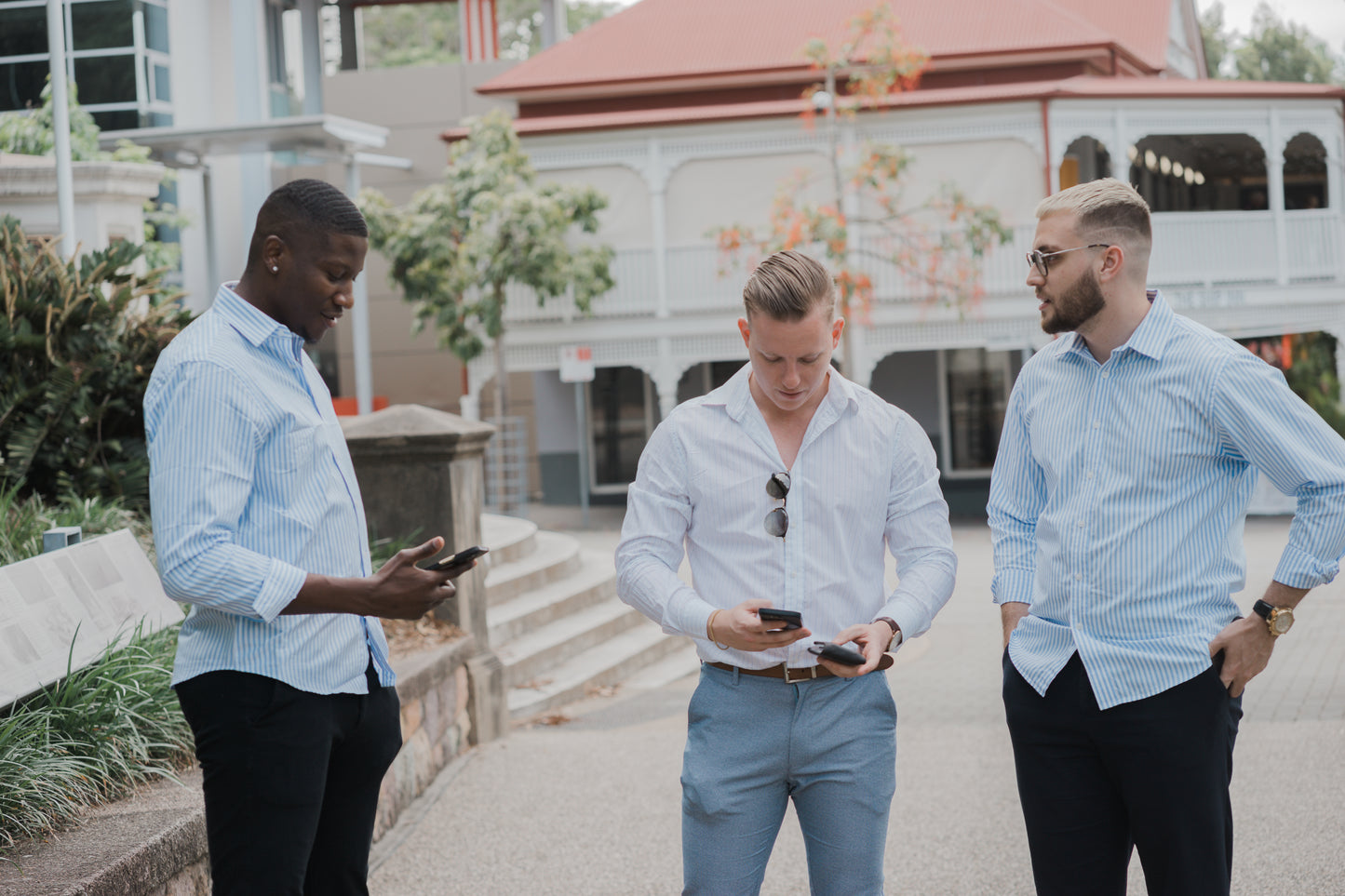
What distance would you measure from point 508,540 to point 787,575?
7.85m

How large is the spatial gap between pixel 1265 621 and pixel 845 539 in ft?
2.84

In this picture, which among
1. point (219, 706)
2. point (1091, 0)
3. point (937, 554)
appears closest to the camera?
point (219, 706)

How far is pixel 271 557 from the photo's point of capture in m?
2.69

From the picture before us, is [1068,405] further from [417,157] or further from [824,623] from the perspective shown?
[417,157]

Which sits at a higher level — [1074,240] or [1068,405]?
[1074,240]

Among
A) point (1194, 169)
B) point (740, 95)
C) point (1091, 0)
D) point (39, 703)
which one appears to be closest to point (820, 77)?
point (740, 95)

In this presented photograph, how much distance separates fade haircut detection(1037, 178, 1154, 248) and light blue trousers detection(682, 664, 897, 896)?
1066mm

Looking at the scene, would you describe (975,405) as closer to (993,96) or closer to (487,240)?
(993,96)

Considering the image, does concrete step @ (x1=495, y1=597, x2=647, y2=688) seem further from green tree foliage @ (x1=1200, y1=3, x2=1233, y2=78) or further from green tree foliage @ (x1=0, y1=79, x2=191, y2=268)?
green tree foliage @ (x1=1200, y1=3, x2=1233, y2=78)

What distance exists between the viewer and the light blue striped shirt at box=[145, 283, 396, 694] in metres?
2.59

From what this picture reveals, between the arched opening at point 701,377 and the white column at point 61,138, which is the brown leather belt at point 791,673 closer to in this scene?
the white column at point 61,138

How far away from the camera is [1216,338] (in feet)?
9.83

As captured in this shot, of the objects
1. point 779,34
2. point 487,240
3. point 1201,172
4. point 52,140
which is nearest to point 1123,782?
point 52,140

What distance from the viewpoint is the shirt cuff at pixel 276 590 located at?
2.58 meters
